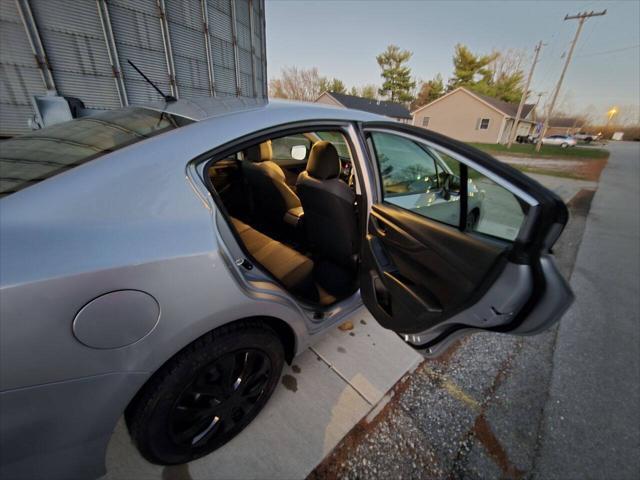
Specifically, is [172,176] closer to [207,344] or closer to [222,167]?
[207,344]

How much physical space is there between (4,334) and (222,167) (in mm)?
2535

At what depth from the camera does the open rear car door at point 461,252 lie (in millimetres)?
984

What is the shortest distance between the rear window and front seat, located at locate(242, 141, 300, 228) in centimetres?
108

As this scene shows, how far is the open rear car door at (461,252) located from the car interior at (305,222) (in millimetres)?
239

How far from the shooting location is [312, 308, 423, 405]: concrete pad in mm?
1760

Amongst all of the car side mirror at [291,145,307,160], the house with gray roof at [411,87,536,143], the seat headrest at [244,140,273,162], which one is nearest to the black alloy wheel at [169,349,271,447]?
the seat headrest at [244,140,273,162]

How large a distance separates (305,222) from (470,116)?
3265 cm

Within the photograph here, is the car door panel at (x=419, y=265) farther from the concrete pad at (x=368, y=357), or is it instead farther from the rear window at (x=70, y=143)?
the rear window at (x=70, y=143)

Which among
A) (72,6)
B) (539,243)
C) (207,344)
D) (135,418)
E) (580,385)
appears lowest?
(580,385)

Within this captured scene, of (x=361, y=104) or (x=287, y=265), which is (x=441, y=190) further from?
(x=361, y=104)

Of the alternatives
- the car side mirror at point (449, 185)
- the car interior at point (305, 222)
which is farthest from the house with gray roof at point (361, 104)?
the car side mirror at point (449, 185)

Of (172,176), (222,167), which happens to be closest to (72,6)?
(222,167)

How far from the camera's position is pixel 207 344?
3.59ft

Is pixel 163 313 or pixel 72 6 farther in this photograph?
pixel 72 6
